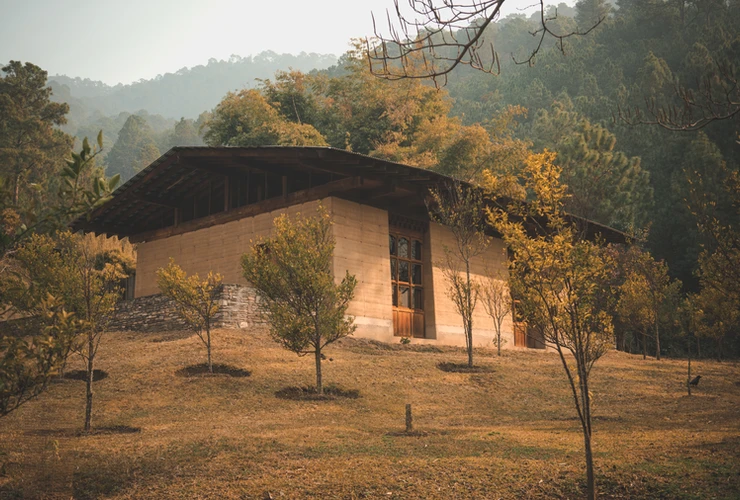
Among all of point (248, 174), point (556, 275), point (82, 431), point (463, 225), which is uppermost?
point (248, 174)

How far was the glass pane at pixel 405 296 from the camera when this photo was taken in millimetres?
22875

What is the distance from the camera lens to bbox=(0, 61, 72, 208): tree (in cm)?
4528

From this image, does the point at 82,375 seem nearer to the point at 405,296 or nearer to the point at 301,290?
the point at 301,290

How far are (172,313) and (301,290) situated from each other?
756 centimetres

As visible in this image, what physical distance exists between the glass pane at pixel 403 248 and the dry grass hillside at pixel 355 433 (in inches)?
160

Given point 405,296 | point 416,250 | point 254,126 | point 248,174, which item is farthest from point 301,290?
point 254,126

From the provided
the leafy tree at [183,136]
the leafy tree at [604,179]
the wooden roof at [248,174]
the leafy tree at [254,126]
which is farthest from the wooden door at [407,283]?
the leafy tree at [183,136]

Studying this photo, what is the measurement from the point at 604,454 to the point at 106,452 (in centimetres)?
759

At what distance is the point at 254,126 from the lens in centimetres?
4441

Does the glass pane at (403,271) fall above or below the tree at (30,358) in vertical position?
above

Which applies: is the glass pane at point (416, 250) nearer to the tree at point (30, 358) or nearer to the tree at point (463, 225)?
the tree at point (463, 225)

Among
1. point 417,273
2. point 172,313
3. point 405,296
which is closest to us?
point 172,313

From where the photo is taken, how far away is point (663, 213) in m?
45.4

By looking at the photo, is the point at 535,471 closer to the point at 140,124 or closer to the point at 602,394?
the point at 602,394
